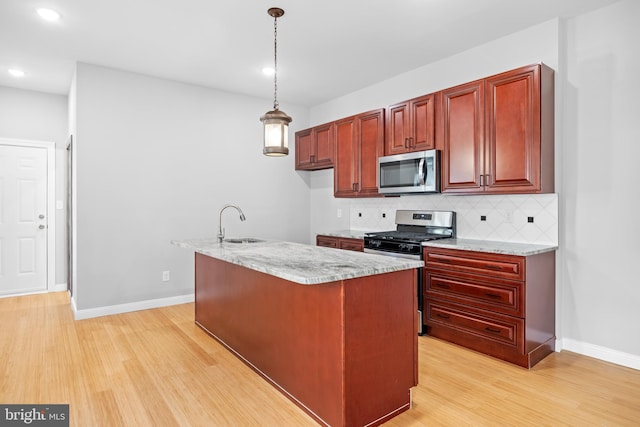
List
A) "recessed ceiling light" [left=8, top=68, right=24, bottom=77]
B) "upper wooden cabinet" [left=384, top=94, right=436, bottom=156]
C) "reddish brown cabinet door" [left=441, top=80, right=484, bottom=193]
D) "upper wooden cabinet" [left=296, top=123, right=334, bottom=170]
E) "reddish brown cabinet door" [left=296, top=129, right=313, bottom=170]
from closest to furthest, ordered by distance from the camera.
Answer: "reddish brown cabinet door" [left=441, top=80, right=484, bottom=193] → "upper wooden cabinet" [left=384, top=94, right=436, bottom=156] → "recessed ceiling light" [left=8, top=68, right=24, bottom=77] → "upper wooden cabinet" [left=296, top=123, right=334, bottom=170] → "reddish brown cabinet door" [left=296, top=129, right=313, bottom=170]

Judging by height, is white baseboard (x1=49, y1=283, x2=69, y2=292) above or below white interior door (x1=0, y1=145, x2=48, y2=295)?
below

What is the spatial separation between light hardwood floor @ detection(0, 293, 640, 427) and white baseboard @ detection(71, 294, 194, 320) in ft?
1.66

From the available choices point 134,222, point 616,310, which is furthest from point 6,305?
point 616,310

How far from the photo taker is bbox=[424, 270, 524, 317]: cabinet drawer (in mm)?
2777

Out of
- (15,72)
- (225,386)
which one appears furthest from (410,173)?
(15,72)

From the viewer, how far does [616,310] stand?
2834mm

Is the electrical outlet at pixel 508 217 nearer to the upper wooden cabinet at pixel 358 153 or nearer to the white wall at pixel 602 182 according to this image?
the white wall at pixel 602 182

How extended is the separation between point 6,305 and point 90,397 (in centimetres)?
313

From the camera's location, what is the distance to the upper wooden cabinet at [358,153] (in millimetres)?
4258

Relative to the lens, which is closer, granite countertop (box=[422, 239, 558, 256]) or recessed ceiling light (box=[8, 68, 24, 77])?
granite countertop (box=[422, 239, 558, 256])

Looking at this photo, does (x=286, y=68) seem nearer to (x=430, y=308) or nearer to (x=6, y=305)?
(x=430, y=308)

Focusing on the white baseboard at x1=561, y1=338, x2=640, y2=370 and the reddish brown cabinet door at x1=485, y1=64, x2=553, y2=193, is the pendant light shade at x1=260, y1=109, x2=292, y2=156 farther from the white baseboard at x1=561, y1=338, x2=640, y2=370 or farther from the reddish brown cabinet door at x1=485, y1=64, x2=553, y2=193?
the white baseboard at x1=561, y1=338, x2=640, y2=370

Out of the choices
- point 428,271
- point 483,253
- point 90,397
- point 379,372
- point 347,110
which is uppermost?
point 347,110

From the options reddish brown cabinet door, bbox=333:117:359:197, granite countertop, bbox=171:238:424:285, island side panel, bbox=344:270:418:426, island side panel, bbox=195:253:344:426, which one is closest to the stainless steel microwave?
reddish brown cabinet door, bbox=333:117:359:197
